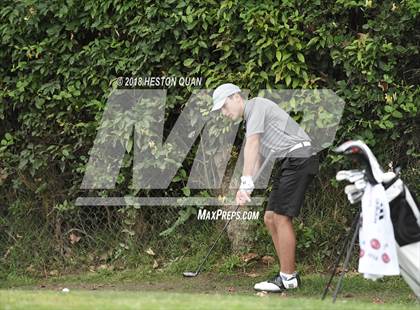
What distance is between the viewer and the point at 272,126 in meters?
9.28

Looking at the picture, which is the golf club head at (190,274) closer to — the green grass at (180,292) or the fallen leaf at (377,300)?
the green grass at (180,292)

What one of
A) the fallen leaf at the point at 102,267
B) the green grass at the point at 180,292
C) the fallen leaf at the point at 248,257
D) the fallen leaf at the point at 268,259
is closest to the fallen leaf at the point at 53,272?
the green grass at the point at 180,292

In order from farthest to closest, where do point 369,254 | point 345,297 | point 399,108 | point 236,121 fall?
point 236,121 < point 399,108 < point 345,297 < point 369,254

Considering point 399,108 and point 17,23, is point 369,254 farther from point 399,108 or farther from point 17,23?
point 17,23

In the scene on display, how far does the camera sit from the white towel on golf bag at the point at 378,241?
7.45 metres

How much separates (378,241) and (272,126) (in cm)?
222

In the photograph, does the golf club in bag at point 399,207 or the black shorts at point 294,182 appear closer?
the golf club in bag at point 399,207

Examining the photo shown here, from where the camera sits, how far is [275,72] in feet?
32.7

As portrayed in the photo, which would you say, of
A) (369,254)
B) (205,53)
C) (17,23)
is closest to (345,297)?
(369,254)

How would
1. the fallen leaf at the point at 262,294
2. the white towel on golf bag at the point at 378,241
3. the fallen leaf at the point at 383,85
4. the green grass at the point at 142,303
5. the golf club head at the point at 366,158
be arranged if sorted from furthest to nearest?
the fallen leaf at the point at 383,85
the fallen leaf at the point at 262,294
the golf club head at the point at 366,158
the white towel on golf bag at the point at 378,241
the green grass at the point at 142,303

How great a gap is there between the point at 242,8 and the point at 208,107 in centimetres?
123

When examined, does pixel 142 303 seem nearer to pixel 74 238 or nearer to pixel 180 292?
pixel 180 292

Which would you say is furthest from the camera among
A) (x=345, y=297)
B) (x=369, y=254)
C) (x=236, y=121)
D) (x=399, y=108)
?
(x=236, y=121)

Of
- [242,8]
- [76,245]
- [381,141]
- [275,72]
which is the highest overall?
[242,8]
